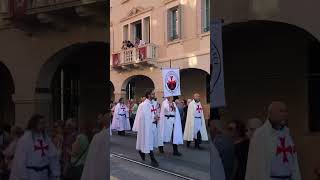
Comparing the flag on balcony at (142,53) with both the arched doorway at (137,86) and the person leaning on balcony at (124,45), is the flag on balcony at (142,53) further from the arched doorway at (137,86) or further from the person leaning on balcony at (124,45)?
the person leaning on balcony at (124,45)

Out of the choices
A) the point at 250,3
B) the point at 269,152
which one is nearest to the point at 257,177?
the point at 269,152

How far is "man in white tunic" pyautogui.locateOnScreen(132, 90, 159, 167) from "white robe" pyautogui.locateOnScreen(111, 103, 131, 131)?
0.32ft

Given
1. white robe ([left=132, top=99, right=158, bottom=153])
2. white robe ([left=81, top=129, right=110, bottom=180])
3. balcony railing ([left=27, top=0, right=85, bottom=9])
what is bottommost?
white robe ([left=81, top=129, right=110, bottom=180])

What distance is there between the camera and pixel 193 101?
3.41m

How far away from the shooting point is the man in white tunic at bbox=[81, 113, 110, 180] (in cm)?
426

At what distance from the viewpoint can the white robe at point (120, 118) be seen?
3.92 meters

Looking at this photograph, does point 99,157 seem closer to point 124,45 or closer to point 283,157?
point 124,45

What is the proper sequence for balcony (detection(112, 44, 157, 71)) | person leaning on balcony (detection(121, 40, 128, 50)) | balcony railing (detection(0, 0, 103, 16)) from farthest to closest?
balcony railing (detection(0, 0, 103, 16)) → person leaning on balcony (detection(121, 40, 128, 50)) → balcony (detection(112, 44, 157, 71))

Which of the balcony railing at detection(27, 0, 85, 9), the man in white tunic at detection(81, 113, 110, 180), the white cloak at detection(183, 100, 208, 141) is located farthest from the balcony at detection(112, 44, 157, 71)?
the balcony railing at detection(27, 0, 85, 9)

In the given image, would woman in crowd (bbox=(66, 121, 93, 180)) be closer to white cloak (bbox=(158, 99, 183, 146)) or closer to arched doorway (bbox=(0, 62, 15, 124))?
white cloak (bbox=(158, 99, 183, 146))

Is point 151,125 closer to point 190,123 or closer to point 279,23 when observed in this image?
point 190,123

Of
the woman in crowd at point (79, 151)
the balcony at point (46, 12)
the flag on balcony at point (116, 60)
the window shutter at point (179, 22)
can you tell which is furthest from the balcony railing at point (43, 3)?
the window shutter at point (179, 22)

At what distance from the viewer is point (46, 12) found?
5.80 m

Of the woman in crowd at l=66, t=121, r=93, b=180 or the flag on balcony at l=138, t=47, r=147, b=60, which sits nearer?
the flag on balcony at l=138, t=47, r=147, b=60
